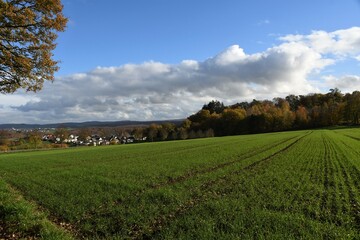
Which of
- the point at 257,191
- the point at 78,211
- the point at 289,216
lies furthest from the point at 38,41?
the point at 289,216

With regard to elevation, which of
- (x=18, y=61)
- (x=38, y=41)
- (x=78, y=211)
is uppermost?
(x=38, y=41)

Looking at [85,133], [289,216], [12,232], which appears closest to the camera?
[12,232]

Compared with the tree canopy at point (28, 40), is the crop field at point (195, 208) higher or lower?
lower

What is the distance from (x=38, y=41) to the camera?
1977 cm

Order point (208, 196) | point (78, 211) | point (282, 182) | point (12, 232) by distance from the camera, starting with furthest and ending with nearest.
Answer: point (282, 182), point (208, 196), point (78, 211), point (12, 232)

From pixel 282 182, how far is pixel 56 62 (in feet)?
55.0

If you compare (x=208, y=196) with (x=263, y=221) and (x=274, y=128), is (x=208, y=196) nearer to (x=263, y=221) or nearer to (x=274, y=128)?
(x=263, y=221)

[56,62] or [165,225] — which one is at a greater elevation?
[56,62]

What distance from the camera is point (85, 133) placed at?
192m

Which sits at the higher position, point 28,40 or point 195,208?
point 28,40

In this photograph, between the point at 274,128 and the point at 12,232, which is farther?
the point at 274,128

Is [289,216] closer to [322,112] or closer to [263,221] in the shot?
[263,221]

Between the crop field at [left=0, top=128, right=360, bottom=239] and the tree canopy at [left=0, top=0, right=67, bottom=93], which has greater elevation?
the tree canopy at [left=0, top=0, right=67, bottom=93]

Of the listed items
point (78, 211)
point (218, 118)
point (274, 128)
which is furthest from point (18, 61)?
point (218, 118)
